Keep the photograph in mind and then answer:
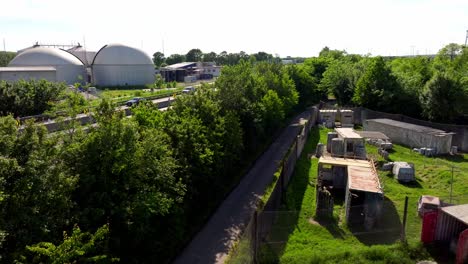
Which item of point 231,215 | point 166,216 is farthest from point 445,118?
point 166,216

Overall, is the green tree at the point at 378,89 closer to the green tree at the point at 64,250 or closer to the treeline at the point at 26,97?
the treeline at the point at 26,97

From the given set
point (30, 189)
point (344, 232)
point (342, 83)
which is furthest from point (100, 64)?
point (30, 189)

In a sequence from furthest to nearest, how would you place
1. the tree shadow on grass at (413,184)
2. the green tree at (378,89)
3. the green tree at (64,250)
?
the green tree at (378,89) → the tree shadow on grass at (413,184) → the green tree at (64,250)

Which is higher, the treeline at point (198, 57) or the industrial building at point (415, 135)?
the treeline at point (198, 57)

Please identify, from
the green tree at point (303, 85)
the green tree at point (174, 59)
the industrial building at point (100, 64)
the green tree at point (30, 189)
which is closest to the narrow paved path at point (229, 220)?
the green tree at point (30, 189)

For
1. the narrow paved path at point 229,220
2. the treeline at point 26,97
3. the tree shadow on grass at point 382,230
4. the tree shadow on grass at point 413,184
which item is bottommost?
the narrow paved path at point 229,220

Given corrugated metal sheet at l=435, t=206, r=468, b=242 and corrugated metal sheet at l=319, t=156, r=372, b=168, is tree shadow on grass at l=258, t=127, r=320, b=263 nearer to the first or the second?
corrugated metal sheet at l=319, t=156, r=372, b=168

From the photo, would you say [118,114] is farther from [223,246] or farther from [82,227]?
[223,246]
